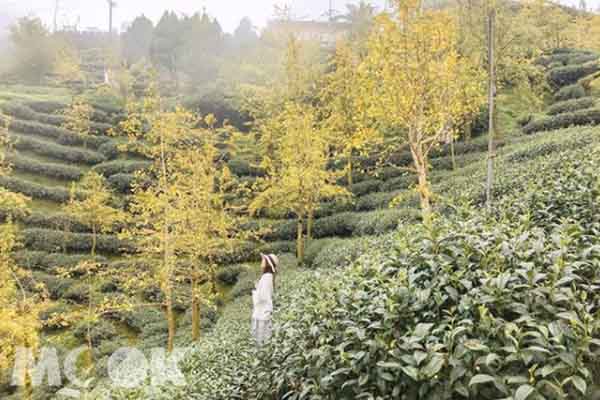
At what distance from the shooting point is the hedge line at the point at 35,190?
72.9 ft

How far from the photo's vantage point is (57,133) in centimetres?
2855

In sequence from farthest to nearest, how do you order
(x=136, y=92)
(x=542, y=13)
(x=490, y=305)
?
(x=136, y=92), (x=542, y=13), (x=490, y=305)

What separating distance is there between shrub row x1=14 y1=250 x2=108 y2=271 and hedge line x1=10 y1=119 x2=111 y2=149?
12171 mm

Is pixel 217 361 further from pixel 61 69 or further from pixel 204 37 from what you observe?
pixel 204 37

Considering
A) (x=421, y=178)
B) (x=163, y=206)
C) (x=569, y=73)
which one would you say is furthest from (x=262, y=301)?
(x=569, y=73)

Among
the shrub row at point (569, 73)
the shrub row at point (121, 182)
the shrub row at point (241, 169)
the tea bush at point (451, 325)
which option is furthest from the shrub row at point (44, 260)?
the shrub row at point (569, 73)

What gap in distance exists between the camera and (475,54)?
18609mm

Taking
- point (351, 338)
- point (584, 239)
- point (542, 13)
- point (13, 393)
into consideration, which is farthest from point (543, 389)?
point (542, 13)

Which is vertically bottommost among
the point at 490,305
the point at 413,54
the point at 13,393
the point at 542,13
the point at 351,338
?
the point at 13,393

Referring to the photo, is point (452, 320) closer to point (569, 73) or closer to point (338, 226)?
point (338, 226)

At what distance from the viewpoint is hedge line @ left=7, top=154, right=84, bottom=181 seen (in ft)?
80.3

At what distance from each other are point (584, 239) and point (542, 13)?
113 feet

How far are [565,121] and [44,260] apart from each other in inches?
873

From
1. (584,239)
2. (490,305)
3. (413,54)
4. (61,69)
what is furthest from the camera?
(61,69)
